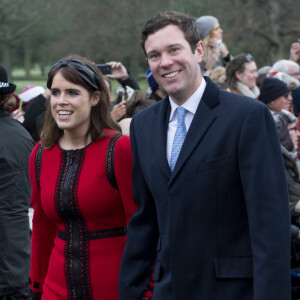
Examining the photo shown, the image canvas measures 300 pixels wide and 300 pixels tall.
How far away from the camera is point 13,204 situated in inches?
171

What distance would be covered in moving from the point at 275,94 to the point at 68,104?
373cm

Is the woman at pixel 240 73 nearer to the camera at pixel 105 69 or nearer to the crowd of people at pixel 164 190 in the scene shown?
the camera at pixel 105 69

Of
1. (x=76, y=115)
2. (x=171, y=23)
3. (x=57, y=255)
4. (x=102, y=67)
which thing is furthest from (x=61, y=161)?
(x=102, y=67)

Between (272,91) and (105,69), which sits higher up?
(105,69)

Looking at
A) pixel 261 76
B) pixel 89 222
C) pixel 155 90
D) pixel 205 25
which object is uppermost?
pixel 205 25

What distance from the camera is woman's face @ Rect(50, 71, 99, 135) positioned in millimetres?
3170

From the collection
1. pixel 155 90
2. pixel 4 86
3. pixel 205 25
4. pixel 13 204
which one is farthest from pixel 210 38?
pixel 13 204

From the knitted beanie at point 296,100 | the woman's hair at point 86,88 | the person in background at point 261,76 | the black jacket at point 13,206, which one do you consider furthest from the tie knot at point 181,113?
the person in background at point 261,76

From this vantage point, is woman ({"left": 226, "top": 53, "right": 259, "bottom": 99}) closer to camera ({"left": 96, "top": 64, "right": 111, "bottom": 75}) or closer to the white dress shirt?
camera ({"left": 96, "top": 64, "right": 111, "bottom": 75})

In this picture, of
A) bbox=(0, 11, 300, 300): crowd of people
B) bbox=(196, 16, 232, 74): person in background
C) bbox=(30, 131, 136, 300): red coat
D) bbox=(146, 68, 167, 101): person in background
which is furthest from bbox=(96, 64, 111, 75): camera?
bbox=(30, 131, 136, 300): red coat

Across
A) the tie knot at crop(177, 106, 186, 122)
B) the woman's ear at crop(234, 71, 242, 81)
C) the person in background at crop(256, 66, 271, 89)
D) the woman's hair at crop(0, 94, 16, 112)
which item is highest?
the person in background at crop(256, 66, 271, 89)

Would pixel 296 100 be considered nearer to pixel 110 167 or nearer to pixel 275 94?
pixel 275 94

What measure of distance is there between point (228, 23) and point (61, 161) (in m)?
22.3

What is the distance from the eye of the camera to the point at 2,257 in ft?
14.2
